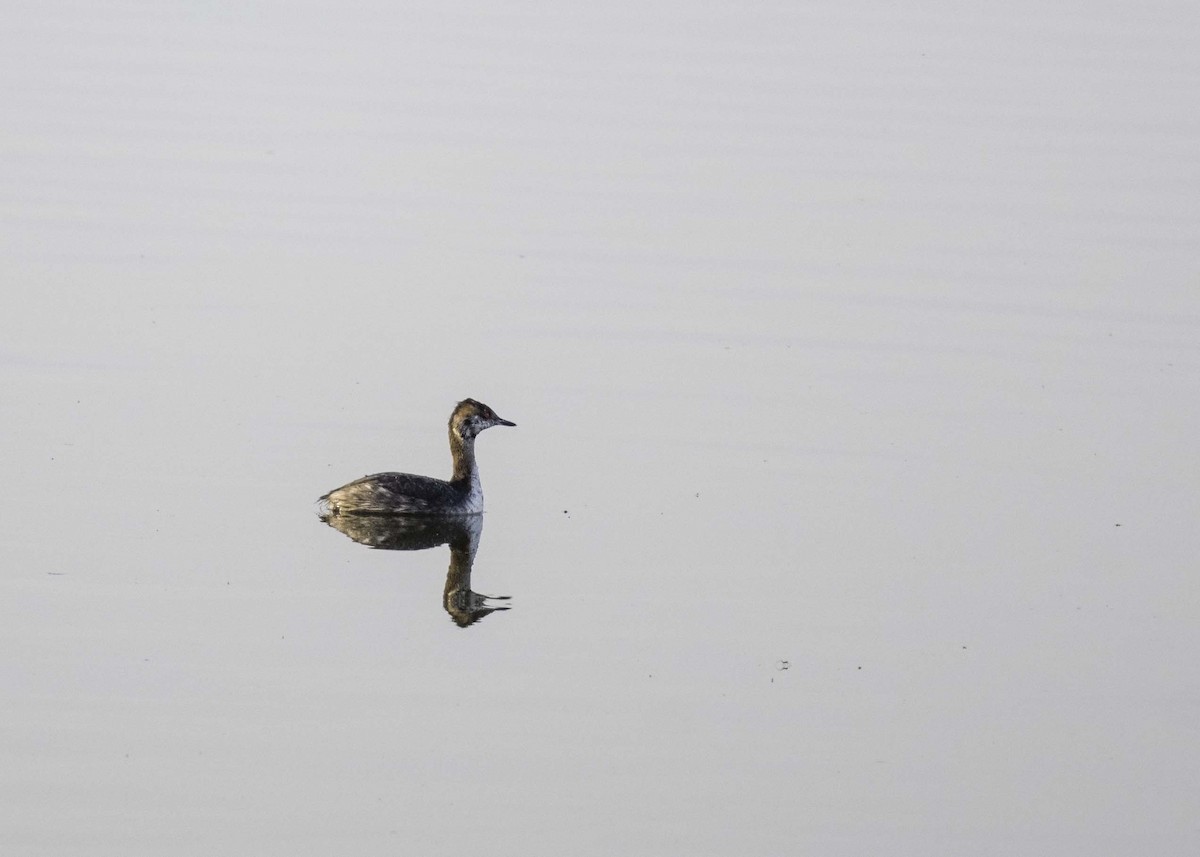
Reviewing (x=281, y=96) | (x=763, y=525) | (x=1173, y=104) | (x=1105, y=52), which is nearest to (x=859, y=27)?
(x=1105, y=52)

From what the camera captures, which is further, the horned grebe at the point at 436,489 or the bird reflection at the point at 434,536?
the horned grebe at the point at 436,489

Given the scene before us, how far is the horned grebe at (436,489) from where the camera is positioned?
54.7 feet

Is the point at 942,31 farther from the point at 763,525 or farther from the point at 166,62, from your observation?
the point at 763,525

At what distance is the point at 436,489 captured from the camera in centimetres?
1731

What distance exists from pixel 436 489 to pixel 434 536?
1.77 feet

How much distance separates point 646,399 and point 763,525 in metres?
3.05

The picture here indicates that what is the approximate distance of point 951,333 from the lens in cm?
2128

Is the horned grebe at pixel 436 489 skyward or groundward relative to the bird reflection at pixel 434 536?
skyward

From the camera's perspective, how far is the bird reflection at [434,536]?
1529cm

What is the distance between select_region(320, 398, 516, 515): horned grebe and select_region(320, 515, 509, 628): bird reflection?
0.07 m

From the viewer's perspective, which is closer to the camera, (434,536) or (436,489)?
(434,536)

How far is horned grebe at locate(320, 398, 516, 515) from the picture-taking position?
54.7 ft

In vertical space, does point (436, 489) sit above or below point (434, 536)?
above

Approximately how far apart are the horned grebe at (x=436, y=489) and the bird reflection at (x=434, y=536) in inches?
2.9
